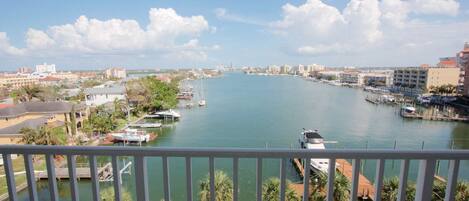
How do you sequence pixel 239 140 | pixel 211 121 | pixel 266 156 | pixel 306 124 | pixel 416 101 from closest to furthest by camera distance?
pixel 266 156 → pixel 239 140 → pixel 306 124 → pixel 211 121 → pixel 416 101

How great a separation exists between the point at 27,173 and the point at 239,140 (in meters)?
12.4

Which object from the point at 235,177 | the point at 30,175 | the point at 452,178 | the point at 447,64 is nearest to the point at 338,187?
the point at 452,178

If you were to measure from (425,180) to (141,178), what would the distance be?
1.10m

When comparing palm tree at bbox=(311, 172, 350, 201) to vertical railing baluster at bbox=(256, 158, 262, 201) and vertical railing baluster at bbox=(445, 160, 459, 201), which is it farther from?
vertical railing baluster at bbox=(256, 158, 262, 201)

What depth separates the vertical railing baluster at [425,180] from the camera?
986 millimetres

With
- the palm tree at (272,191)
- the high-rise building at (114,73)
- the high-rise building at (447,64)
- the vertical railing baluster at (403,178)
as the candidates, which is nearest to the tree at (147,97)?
the palm tree at (272,191)

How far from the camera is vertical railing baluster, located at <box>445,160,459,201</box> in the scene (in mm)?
986

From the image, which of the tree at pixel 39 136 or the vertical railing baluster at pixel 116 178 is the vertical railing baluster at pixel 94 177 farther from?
the tree at pixel 39 136

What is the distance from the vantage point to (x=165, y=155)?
100 centimetres

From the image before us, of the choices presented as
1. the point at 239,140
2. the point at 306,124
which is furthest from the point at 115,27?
the point at 306,124

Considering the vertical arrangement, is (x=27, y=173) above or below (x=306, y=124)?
above

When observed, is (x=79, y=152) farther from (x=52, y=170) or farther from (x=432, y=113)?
(x=432, y=113)

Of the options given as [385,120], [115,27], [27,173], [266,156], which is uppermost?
[115,27]

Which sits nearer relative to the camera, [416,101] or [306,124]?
[306,124]
